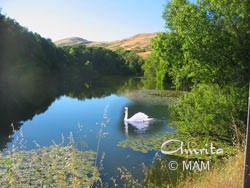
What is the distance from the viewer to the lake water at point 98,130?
460 inches

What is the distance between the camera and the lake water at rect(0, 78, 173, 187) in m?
11.7

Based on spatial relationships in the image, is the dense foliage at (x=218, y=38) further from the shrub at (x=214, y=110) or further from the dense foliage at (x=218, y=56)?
the shrub at (x=214, y=110)

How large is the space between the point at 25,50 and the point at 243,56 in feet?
183

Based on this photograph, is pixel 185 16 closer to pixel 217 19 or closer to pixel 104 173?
pixel 217 19

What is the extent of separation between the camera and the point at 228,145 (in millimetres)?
12125

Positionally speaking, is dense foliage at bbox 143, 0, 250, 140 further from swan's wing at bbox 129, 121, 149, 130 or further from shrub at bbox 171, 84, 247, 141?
swan's wing at bbox 129, 121, 149, 130

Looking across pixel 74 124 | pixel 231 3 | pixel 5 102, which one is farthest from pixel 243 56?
pixel 5 102

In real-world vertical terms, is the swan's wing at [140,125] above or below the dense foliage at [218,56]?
below

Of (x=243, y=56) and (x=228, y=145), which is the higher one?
(x=243, y=56)

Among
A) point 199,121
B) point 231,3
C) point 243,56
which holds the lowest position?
point 199,121

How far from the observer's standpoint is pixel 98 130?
1694 centimetres
